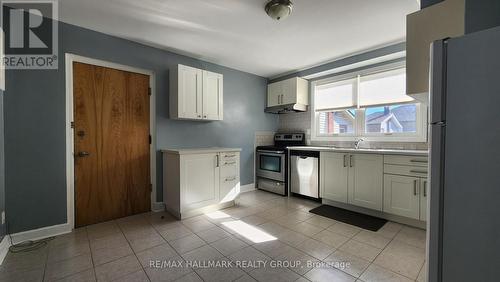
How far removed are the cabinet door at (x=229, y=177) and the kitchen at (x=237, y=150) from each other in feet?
0.09

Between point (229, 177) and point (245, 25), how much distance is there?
2.16 meters

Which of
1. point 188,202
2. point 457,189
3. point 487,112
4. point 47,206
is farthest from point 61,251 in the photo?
point 487,112

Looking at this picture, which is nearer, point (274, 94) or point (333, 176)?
point (333, 176)

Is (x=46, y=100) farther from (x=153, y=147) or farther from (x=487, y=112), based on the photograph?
(x=487, y=112)

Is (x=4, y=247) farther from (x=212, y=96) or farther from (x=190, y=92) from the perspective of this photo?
(x=212, y=96)

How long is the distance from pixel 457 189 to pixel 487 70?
45 cm

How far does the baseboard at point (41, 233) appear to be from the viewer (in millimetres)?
2154

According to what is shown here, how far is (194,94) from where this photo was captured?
3.21m

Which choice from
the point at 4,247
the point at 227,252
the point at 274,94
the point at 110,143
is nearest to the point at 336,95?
the point at 274,94

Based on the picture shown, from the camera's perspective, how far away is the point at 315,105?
4.26 metres

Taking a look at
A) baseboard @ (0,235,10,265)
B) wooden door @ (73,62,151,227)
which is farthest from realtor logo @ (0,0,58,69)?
baseboard @ (0,235,10,265)

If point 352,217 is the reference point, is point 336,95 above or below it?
above

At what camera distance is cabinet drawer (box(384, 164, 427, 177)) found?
2.49 metres

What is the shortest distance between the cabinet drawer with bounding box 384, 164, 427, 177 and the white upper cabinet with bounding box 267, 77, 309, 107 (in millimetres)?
1989
